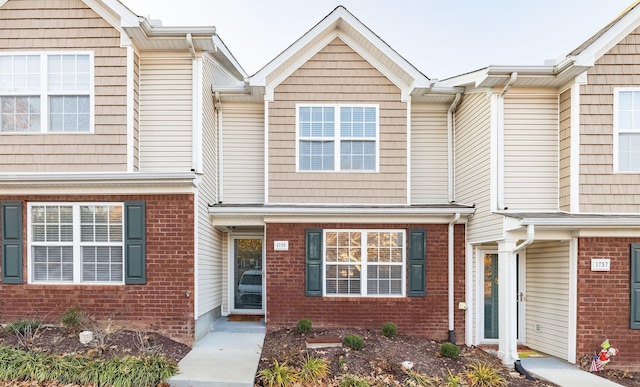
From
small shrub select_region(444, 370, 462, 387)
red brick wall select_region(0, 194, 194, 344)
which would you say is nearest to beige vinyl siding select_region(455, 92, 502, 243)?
small shrub select_region(444, 370, 462, 387)

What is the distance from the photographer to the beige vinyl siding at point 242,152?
953cm

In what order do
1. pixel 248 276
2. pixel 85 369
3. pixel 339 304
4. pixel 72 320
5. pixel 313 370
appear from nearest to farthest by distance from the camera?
pixel 85 369 < pixel 313 370 < pixel 72 320 < pixel 339 304 < pixel 248 276

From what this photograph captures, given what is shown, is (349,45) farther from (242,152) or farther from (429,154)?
(242,152)

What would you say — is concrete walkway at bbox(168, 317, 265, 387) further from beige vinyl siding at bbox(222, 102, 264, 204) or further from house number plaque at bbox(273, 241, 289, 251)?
beige vinyl siding at bbox(222, 102, 264, 204)

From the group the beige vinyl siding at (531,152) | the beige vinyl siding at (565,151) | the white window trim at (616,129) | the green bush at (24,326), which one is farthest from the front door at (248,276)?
the white window trim at (616,129)

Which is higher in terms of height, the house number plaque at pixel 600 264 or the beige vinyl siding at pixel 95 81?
the beige vinyl siding at pixel 95 81

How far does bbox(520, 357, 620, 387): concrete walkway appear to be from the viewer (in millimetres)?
6617

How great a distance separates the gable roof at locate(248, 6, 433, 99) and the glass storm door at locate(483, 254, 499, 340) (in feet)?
13.5

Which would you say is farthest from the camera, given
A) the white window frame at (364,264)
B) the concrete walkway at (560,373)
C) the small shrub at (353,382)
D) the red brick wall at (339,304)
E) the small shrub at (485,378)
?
the white window frame at (364,264)

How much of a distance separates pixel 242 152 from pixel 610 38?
7.87 m

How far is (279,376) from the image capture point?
616cm

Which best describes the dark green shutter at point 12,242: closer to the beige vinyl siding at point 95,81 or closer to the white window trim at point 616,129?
the beige vinyl siding at point 95,81

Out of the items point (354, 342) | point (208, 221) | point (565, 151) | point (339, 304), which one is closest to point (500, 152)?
point (565, 151)

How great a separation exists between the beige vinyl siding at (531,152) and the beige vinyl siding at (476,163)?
0.38m
